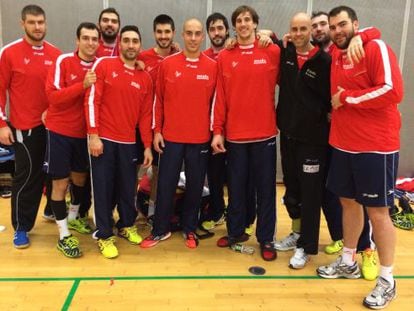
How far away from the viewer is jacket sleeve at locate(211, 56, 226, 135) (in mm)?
2932

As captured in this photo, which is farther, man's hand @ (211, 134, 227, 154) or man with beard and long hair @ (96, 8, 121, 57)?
man with beard and long hair @ (96, 8, 121, 57)

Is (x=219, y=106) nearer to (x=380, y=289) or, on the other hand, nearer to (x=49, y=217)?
(x=380, y=289)

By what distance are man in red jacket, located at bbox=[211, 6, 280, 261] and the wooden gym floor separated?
0.34 meters

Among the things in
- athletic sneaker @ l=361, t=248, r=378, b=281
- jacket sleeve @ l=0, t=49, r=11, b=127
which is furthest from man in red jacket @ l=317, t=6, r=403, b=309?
jacket sleeve @ l=0, t=49, r=11, b=127

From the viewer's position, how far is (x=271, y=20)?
4.72 meters

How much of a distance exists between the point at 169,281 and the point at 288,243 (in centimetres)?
108

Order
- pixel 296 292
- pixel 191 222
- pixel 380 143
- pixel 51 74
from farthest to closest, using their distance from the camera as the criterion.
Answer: pixel 191 222 → pixel 51 74 → pixel 296 292 → pixel 380 143

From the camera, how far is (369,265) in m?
2.77

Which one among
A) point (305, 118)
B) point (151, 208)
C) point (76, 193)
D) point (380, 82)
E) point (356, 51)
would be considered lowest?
point (151, 208)

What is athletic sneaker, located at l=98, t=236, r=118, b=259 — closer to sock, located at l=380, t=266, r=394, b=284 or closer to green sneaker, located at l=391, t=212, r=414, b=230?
sock, located at l=380, t=266, r=394, b=284

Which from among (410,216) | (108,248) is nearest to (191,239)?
(108,248)

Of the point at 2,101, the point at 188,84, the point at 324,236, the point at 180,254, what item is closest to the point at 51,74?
the point at 2,101

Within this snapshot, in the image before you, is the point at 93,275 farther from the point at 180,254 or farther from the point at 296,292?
the point at 296,292

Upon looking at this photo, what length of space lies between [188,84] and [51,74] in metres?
1.00
